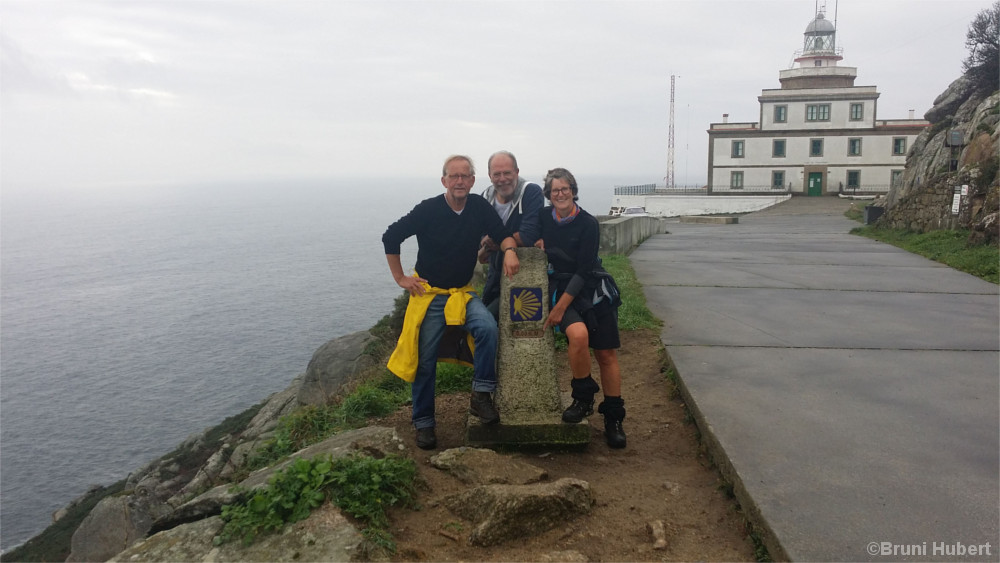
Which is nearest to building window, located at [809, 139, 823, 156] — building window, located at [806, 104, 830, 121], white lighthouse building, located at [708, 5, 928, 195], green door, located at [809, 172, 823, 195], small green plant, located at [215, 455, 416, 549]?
white lighthouse building, located at [708, 5, 928, 195]

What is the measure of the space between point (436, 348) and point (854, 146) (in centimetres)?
5552

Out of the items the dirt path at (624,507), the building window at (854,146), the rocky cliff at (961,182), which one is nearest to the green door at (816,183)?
the building window at (854,146)

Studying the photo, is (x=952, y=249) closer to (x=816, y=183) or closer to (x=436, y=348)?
(x=436, y=348)

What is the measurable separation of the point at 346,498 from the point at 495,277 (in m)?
1.92

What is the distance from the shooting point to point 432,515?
3564 millimetres

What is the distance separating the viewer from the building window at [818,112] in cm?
5259

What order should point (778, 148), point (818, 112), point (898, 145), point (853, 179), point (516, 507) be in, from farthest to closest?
point (778, 148), point (818, 112), point (853, 179), point (898, 145), point (516, 507)

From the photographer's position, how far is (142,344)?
44.6 meters

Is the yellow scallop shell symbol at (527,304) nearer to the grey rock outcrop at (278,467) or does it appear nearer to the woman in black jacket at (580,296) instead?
the woman in black jacket at (580,296)

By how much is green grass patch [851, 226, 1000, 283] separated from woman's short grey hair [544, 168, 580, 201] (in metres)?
8.54

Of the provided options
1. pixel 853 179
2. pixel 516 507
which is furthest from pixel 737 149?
pixel 516 507

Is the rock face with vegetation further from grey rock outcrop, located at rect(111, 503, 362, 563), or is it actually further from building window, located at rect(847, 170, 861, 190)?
building window, located at rect(847, 170, 861, 190)

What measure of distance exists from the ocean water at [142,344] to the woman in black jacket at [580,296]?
2456 cm

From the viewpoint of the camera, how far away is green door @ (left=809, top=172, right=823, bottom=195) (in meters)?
52.9
